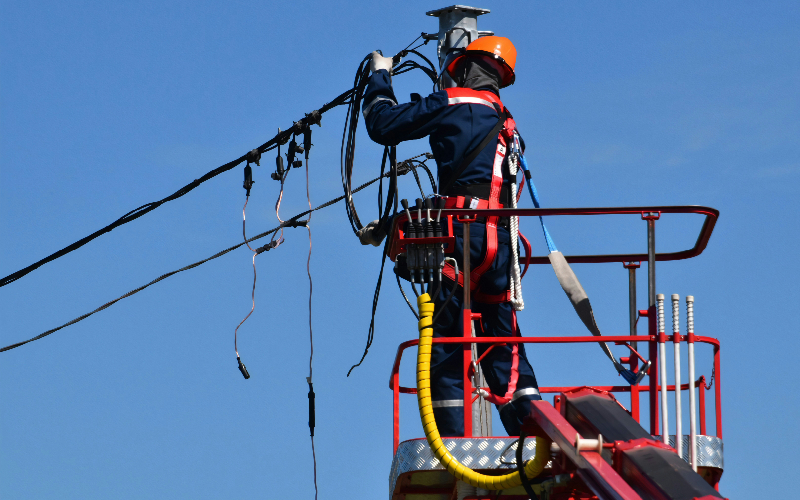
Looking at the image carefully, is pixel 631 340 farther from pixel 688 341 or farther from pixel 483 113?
pixel 483 113

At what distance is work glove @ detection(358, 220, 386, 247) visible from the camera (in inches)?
338

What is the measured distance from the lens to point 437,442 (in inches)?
256

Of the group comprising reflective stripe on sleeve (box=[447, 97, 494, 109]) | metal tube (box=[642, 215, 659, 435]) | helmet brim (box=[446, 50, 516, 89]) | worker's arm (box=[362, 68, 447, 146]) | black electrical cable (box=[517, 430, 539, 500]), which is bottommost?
black electrical cable (box=[517, 430, 539, 500])

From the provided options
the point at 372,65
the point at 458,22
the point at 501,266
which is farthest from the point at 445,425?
the point at 458,22

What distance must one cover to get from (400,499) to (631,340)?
5.94 feet

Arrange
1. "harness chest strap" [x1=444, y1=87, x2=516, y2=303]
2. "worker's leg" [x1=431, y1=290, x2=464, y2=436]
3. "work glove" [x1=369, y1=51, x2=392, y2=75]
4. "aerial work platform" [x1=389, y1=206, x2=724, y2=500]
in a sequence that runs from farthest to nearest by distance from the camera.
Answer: "work glove" [x1=369, y1=51, x2=392, y2=75] < "harness chest strap" [x1=444, y1=87, x2=516, y2=303] < "worker's leg" [x1=431, y1=290, x2=464, y2=436] < "aerial work platform" [x1=389, y1=206, x2=724, y2=500]

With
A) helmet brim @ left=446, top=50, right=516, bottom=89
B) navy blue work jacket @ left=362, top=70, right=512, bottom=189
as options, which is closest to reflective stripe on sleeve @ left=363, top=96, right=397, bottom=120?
navy blue work jacket @ left=362, top=70, right=512, bottom=189

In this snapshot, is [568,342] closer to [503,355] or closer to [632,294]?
[503,355]

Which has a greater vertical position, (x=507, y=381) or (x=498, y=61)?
(x=498, y=61)

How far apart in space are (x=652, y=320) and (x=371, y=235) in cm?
239

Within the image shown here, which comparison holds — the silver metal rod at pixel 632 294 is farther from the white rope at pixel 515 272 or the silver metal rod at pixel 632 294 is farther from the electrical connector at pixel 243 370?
the electrical connector at pixel 243 370

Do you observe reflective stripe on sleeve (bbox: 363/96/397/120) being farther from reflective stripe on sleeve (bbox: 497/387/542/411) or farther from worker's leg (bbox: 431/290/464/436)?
reflective stripe on sleeve (bbox: 497/387/542/411)

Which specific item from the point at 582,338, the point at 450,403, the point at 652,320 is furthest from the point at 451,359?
the point at 652,320

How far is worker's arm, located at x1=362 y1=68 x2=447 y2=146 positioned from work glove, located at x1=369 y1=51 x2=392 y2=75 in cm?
42
